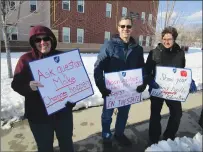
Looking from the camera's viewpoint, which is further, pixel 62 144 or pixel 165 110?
pixel 165 110

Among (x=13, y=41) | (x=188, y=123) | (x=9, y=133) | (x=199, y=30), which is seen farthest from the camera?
(x=199, y=30)

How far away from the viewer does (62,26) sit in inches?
808

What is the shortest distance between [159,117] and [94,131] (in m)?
1.22

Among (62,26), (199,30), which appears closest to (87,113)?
(62,26)

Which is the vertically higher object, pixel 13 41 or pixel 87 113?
pixel 13 41

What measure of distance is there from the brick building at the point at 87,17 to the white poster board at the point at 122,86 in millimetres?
16476

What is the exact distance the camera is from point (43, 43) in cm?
223

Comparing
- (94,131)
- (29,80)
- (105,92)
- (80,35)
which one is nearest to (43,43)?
(29,80)

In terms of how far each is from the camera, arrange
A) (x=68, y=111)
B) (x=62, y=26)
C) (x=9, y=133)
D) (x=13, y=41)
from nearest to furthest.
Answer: (x=68, y=111) → (x=9, y=133) → (x=13, y=41) → (x=62, y=26)

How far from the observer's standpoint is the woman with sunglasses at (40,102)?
7.25 feet

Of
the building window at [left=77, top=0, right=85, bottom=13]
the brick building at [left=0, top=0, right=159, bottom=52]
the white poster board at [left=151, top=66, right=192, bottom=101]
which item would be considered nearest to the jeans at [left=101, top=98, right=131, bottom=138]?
the white poster board at [left=151, top=66, right=192, bottom=101]

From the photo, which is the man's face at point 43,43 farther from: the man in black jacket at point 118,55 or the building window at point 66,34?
the building window at point 66,34

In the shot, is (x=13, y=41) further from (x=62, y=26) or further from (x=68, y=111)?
(x=68, y=111)

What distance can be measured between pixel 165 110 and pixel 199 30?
77.6 metres
